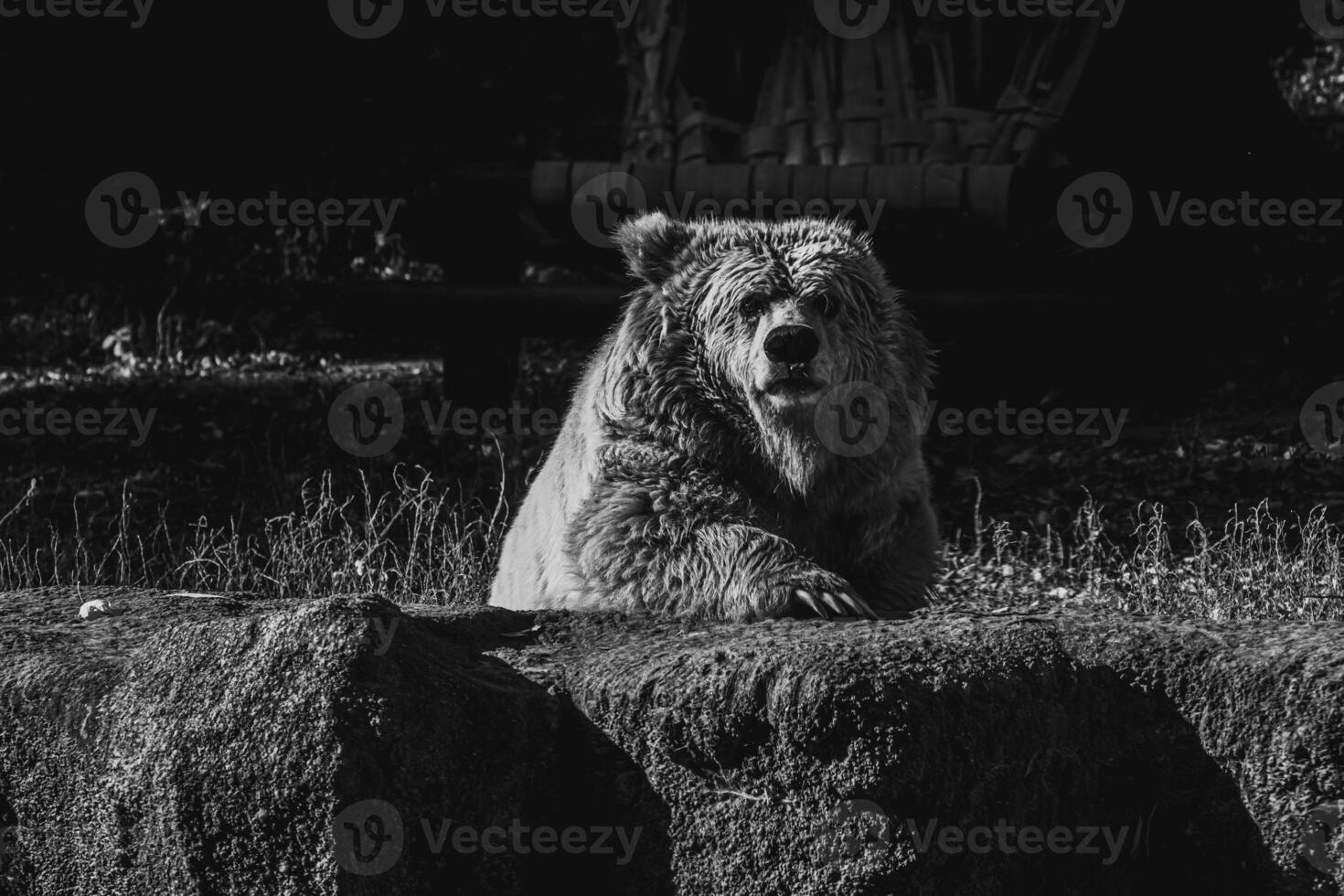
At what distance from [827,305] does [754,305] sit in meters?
0.19

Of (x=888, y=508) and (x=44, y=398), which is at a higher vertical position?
(x=44, y=398)

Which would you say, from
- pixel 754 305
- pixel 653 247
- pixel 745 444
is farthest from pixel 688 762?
pixel 653 247

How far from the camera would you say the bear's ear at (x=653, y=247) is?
408 centimetres

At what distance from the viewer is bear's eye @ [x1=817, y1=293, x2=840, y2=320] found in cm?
389

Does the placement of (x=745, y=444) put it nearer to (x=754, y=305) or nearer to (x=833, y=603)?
(x=754, y=305)

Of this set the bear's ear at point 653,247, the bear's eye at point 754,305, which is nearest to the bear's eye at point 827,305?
the bear's eye at point 754,305

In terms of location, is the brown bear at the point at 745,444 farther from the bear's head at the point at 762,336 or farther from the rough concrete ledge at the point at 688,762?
the rough concrete ledge at the point at 688,762

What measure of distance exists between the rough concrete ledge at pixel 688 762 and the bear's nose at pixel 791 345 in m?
0.90

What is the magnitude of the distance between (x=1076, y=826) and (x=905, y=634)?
46 cm


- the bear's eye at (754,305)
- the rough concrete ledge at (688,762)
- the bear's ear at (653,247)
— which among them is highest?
the bear's ear at (653,247)

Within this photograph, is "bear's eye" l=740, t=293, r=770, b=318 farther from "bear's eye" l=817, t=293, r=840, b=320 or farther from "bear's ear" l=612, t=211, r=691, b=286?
"bear's ear" l=612, t=211, r=691, b=286

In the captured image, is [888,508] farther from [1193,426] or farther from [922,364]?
[1193,426]

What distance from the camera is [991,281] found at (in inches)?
344

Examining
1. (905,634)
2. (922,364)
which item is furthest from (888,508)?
(905,634)
